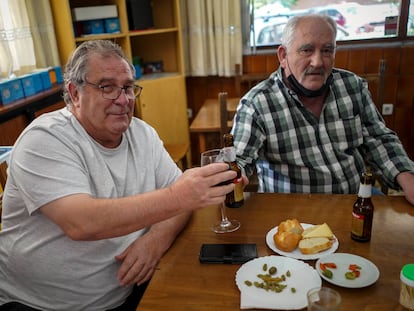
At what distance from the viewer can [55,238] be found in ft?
3.81

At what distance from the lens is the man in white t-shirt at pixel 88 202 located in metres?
1.03

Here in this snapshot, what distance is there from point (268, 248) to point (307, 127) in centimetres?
75

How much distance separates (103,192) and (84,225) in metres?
0.21

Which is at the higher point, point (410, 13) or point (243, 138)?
point (410, 13)

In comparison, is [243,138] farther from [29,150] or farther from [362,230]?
[29,150]

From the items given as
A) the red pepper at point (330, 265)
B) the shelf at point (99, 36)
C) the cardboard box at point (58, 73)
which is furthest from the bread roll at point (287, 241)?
the shelf at point (99, 36)

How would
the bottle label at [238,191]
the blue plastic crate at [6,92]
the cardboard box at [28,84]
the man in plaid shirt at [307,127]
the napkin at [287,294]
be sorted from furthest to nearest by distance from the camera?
the cardboard box at [28,84], the blue plastic crate at [6,92], the man in plaid shirt at [307,127], the bottle label at [238,191], the napkin at [287,294]

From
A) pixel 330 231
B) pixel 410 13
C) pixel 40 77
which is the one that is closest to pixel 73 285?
pixel 330 231

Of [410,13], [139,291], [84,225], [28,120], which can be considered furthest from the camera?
[410,13]

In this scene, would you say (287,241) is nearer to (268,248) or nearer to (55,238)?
(268,248)

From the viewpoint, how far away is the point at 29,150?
1102mm

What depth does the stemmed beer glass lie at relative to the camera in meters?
1.11

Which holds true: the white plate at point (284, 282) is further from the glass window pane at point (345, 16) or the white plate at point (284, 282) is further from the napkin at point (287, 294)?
the glass window pane at point (345, 16)

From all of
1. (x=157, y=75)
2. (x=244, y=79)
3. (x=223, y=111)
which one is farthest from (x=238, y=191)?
(x=157, y=75)
